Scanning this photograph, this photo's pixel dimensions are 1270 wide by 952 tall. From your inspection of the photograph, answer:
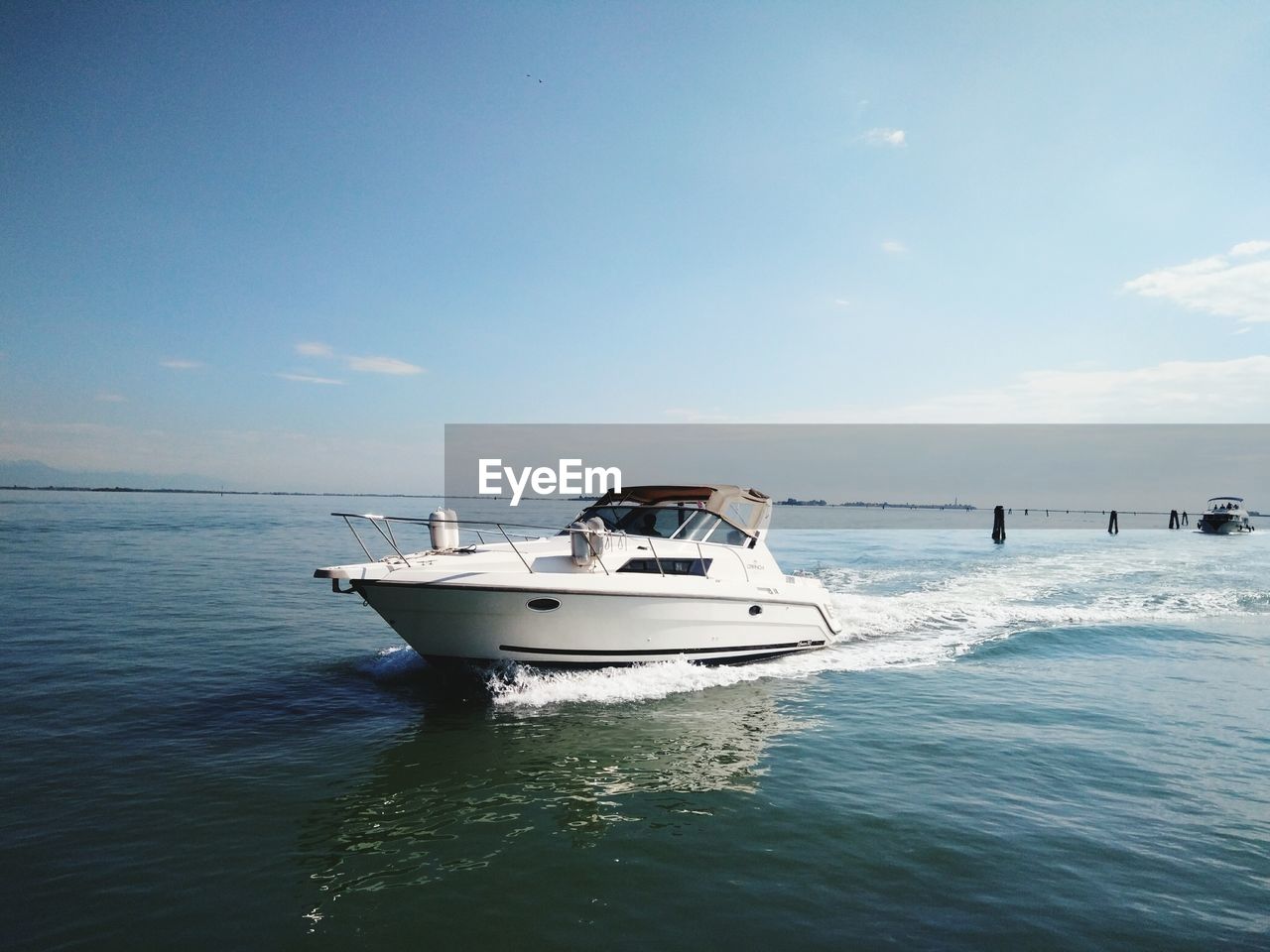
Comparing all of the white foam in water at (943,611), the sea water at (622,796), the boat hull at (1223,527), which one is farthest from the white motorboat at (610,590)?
the boat hull at (1223,527)

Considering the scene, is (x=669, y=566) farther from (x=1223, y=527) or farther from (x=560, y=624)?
(x=1223, y=527)

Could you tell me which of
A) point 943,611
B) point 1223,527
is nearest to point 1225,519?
point 1223,527

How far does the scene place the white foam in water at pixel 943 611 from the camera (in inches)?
372

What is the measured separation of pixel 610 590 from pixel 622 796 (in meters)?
3.39

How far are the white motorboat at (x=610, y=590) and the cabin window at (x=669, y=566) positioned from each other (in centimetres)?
2

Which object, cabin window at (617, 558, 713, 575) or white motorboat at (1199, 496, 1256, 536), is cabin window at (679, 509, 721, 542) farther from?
white motorboat at (1199, 496, 1256, 536)

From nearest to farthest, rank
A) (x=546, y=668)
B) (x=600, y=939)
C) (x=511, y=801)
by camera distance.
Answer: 1. (x=600, y=939)
2. (x=511, y=801)
3. (x=546, y=668)

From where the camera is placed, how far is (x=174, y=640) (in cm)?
1168

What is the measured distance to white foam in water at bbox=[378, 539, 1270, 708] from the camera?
9445 mm

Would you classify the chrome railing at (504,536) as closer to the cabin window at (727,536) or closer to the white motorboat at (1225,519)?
the cabin window at (727,536)

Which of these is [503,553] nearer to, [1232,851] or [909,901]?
[909,901]

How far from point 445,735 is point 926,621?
1239cm

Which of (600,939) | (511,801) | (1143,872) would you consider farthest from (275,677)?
(1143,872)

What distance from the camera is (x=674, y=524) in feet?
40.2
